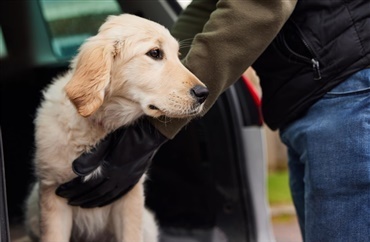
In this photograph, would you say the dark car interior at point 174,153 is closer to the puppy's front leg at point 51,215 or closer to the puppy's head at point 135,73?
the puppy's front leg at point 51,215

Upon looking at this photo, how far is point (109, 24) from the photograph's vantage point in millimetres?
2924

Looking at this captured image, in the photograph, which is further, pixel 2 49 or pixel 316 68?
pixel 2 49

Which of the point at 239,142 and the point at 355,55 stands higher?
the point at 355,55

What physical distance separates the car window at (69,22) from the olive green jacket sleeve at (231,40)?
4.58 ft

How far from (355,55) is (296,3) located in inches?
12.1

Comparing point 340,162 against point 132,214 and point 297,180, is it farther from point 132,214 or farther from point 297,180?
point 132,214

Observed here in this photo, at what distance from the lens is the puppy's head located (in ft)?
8.88

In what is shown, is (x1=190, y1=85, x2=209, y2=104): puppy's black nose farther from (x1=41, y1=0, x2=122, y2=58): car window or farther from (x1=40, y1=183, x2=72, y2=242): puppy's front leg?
(x1=41, y1=0, x2=122, y2=58): car window

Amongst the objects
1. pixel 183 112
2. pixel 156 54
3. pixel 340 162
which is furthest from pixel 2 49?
pixel 340 162

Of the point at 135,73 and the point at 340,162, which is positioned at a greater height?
the point at 135,73

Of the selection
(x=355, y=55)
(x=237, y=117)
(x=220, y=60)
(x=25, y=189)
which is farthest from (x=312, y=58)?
(x=25, y=189)

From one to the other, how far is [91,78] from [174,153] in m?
1.46

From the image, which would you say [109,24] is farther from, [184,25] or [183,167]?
[183,167]

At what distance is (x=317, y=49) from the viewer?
2.76 meters
